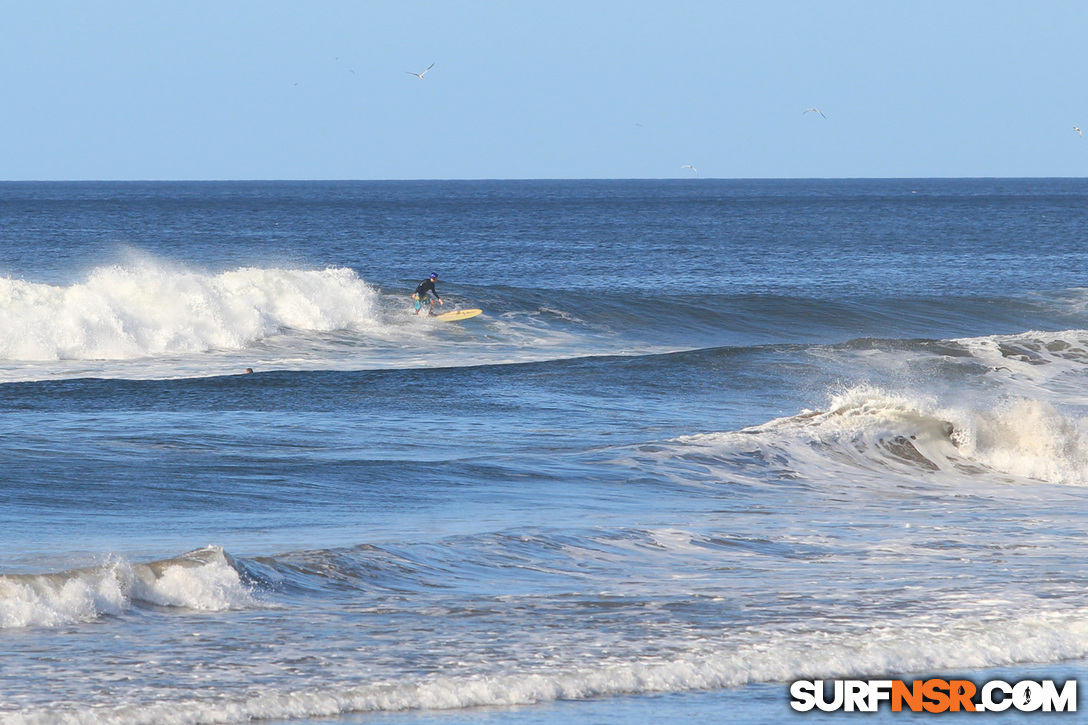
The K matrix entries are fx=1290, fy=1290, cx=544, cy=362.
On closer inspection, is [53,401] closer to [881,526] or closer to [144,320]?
[144,320]

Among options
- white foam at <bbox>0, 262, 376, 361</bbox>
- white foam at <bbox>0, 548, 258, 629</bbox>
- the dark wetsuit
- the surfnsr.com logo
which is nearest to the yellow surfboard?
the dark wetsuit

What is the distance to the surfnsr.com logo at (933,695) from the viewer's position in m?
6.35

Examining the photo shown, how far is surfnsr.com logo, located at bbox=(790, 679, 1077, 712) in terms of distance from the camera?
6352 mm

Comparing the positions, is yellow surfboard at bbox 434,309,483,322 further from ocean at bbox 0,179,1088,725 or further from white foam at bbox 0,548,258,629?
white foam at bbox 0,548,258,629

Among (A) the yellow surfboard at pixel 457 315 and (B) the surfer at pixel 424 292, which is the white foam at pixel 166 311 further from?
(A) the yellow surfboard at pixel 457 315

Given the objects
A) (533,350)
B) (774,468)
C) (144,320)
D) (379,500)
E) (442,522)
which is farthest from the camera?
(533,350)

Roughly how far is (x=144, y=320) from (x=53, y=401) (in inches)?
327

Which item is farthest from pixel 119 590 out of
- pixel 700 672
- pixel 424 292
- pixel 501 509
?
pixel 424 292

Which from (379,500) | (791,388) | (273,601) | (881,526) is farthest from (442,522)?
(791,388)

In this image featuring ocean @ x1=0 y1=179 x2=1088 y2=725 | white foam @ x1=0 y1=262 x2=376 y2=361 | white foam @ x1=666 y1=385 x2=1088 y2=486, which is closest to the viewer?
ocean @ x1=0 y1=179 x2=1088 y2=725

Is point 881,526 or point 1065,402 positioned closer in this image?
point 881,526

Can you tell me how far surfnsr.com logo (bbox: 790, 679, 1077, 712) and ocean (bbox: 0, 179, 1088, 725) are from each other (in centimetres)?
12

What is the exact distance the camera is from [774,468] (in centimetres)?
1378

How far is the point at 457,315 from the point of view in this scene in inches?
1176
